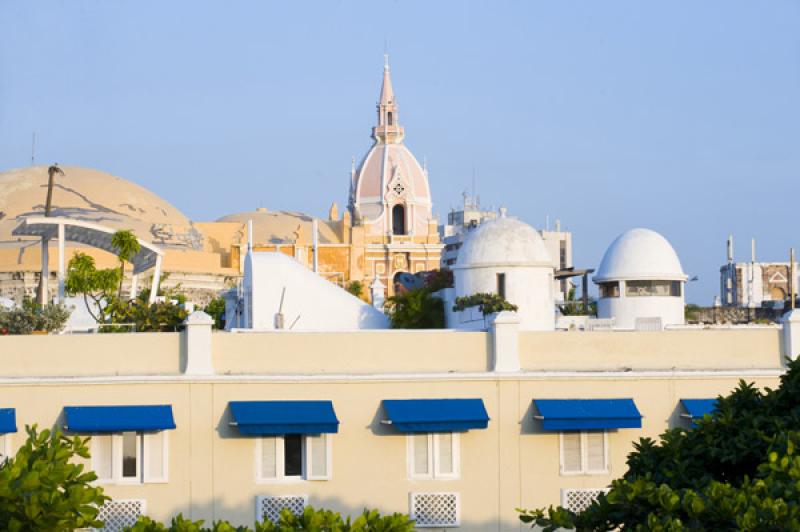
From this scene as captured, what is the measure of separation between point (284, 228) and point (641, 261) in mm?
78909

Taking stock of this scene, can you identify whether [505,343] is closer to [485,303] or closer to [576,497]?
[576,497]

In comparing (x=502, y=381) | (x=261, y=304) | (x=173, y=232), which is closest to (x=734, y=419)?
(x=502, y=381)

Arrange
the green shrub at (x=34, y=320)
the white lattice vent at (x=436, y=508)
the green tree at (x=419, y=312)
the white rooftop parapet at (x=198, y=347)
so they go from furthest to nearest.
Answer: the green tree at (x=419, y=312)
the green shrub at (x=34, y=320)
the white lattice vent at (x=436, y=508)
the white rooftop parapet at (x=198, y=347)

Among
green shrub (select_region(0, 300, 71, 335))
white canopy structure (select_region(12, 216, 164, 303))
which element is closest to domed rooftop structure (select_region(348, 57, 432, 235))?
white canopy structure (select_region(12, 216, 164, 303))

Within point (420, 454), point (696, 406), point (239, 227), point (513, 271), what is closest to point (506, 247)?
point (513, 271)

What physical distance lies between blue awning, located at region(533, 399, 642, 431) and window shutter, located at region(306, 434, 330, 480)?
3388 mm

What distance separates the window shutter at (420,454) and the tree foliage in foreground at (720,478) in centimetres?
785

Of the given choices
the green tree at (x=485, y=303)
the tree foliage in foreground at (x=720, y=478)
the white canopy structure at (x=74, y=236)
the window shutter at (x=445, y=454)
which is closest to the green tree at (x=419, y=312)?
the green tree at (x=485, y=303)

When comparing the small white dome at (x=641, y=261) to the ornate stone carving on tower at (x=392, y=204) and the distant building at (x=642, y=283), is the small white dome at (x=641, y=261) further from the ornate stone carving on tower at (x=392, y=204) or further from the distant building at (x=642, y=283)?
the ornate stone carving on tower at (x=392, y=204)

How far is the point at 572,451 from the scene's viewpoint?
79.8 feet

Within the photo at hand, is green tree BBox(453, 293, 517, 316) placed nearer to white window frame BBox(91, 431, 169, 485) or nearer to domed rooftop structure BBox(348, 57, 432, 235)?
white window frame BBox(91, 431, 169, 485)

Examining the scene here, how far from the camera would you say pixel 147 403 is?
23391 mm

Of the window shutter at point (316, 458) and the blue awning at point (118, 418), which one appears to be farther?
the window shutter at point (316, 458)

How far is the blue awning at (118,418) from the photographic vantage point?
2267cm
